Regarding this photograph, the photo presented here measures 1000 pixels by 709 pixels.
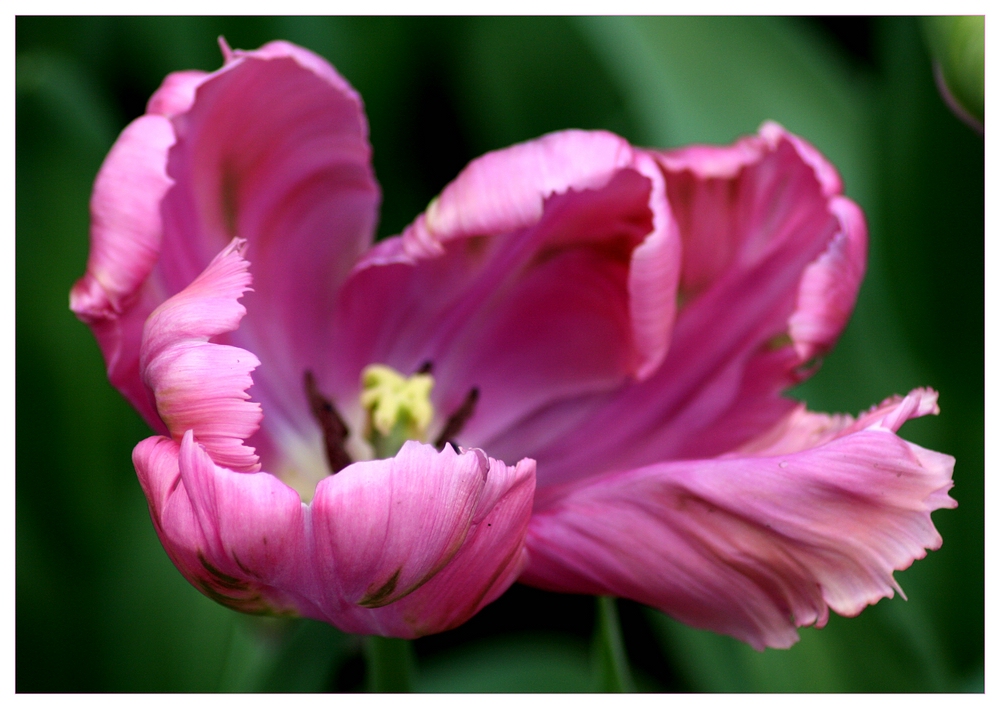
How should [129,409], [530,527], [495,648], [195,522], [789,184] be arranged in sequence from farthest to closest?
[495,648] < [129,409] < [789,184] < [530,527] < [195,522]

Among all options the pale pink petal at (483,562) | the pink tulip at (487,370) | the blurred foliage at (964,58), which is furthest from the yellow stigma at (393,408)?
the blurred foliage at (964,58)

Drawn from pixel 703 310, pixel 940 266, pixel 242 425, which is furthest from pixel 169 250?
pixel 940 266

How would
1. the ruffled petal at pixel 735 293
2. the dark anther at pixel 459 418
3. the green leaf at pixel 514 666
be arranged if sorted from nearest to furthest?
the ruffled petal at pixel 735 293
the dark anther at pixel 459 418
the green leaf at pixel 514 666

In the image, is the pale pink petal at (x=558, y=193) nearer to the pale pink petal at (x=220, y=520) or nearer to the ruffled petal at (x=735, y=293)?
the ruffled petal at (x=735, y=293)

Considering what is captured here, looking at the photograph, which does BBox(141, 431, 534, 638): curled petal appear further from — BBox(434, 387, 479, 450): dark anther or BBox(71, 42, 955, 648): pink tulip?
BBox(434, 387, 479, 450): dark anther

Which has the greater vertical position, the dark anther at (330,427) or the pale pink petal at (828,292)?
the pale pink petal at (828,292)

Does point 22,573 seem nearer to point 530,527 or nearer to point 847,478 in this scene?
point 530,527
